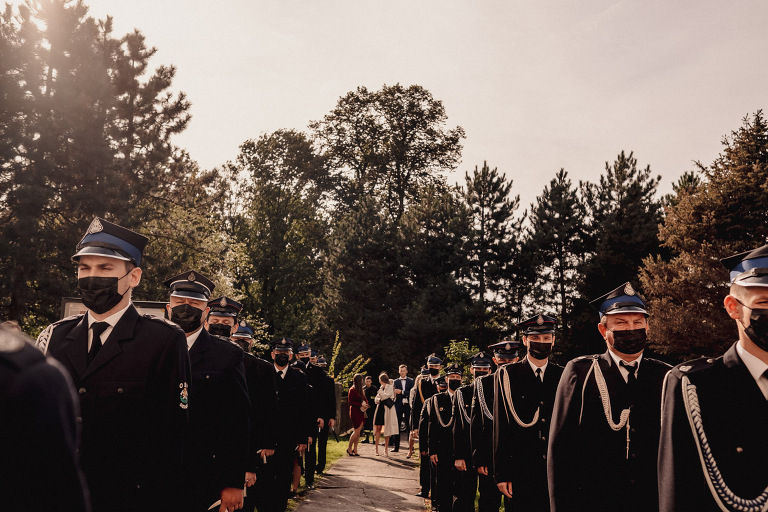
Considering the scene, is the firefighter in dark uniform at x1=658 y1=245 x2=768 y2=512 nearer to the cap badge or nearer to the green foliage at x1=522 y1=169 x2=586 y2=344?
the cap badge

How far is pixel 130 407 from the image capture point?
380 cm

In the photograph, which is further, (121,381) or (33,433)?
(121,381)

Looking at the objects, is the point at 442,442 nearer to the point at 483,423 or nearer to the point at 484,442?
the point at 484,442

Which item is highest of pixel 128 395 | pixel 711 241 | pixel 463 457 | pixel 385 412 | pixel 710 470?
pixel 711 241

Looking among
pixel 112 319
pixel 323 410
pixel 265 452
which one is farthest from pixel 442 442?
pixel 112 319

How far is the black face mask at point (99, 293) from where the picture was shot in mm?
4016

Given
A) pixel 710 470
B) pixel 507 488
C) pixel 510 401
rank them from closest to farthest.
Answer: pixel 710 470 < pixel 507 488 < pixel 510 401

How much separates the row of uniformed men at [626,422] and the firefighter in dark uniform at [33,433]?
237cm

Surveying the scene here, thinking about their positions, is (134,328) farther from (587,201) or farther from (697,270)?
(587,201)

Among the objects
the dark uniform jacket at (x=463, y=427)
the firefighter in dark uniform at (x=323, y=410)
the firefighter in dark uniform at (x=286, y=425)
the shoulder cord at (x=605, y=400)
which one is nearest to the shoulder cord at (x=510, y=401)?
the shoulder cord at (x=605, y=400)

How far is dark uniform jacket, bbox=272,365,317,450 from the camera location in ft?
35.3

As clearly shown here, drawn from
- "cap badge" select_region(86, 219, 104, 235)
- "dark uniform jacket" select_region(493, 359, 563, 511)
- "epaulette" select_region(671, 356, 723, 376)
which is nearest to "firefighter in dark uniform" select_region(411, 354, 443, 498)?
"dark uniform jacket" select_region(493, 359, 563, 511)

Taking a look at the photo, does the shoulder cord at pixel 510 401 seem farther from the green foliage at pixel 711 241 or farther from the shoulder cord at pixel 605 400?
the green foliage at pixel 711 241

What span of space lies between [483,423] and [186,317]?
14.0 ft
